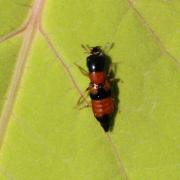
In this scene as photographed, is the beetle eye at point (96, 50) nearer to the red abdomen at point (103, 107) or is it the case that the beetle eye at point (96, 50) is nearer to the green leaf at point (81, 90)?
the green leaf at point (81, 90)

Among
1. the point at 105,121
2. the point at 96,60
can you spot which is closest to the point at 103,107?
the point at 105,121

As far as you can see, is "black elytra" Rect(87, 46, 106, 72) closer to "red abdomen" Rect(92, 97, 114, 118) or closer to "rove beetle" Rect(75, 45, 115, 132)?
"rove beetle" Rect(75, 45, 115, 132)

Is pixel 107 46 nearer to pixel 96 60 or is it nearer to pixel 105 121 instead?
pixel 96 60

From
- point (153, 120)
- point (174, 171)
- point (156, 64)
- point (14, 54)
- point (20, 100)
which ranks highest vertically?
point (14, 54)

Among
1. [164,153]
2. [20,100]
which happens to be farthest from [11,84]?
[164,153]

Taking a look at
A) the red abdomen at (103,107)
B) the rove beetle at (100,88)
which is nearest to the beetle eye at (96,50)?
the rove beetle at (100,88)

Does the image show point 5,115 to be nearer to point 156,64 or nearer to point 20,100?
point 20,100
